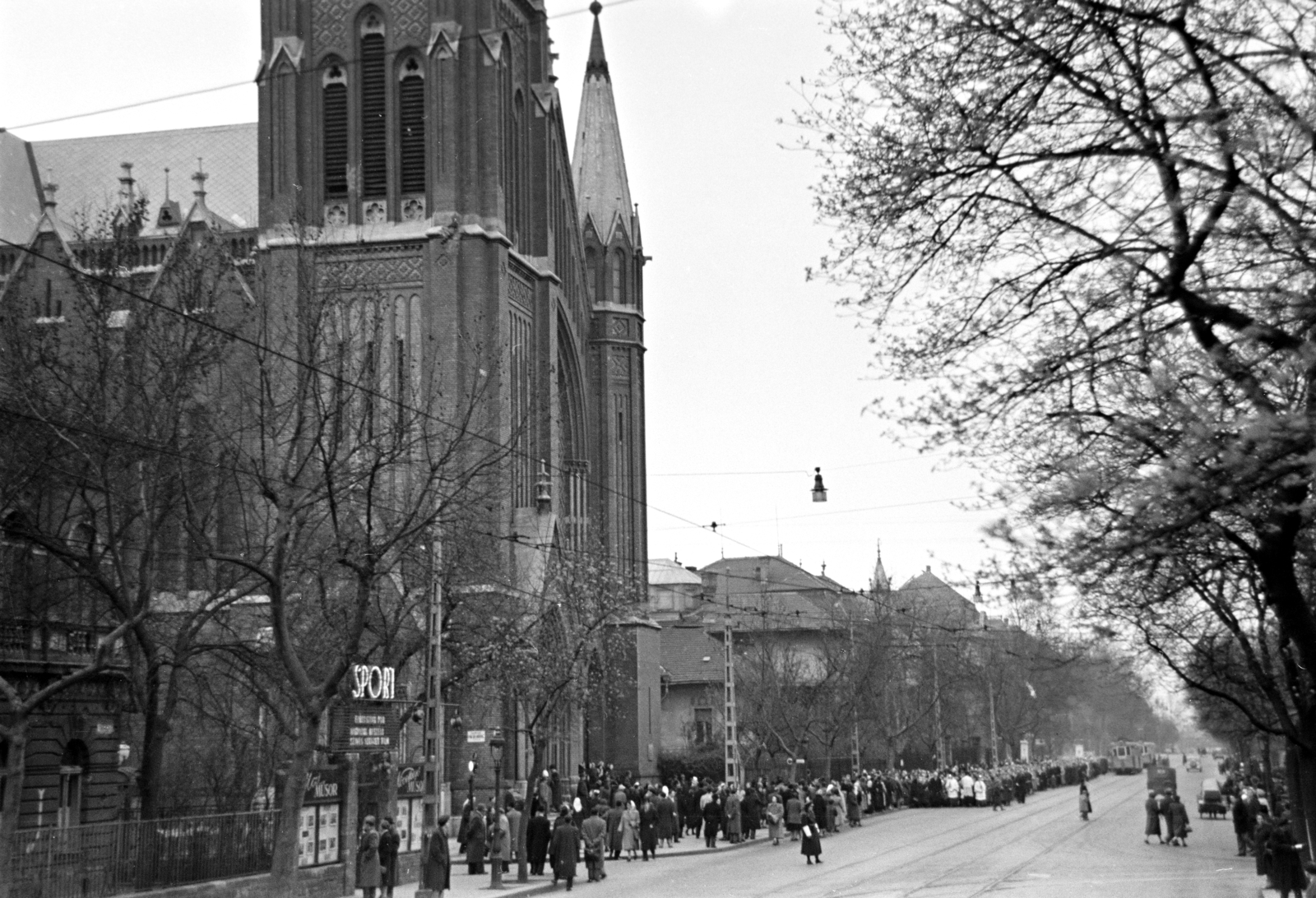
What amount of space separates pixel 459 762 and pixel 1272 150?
142 ft

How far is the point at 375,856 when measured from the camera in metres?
26.6

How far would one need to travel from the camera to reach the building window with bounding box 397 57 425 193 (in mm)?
54812

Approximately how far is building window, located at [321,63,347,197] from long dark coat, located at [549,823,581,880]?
97.4ft

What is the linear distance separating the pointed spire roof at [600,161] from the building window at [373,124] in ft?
49.7

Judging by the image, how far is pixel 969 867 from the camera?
106 feet

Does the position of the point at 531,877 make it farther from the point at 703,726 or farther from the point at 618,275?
the point at 703,726

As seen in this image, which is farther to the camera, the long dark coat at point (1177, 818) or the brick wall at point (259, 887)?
the long dark coat at point (1177, 818)

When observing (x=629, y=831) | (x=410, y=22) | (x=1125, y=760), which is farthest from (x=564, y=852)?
(x=1125, y=760)

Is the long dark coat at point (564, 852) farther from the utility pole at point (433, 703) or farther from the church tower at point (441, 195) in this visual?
the church tower at point (441, 195)

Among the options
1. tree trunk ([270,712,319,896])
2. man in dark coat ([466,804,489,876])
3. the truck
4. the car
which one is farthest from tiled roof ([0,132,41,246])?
the car

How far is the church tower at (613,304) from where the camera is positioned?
68125 mm

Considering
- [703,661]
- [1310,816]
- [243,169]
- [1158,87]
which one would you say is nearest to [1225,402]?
[1158,87]

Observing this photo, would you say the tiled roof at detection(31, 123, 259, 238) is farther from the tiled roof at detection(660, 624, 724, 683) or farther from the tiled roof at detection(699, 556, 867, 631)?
the tiled roof at detection(660, 624, 724, 683)

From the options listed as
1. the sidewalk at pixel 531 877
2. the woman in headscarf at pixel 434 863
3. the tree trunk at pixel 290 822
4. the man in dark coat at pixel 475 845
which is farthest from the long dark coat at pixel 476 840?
the tree trunk at pixel 290 822
